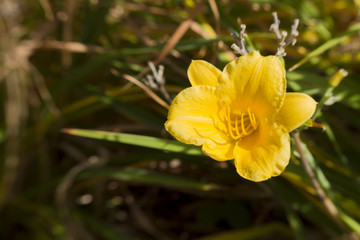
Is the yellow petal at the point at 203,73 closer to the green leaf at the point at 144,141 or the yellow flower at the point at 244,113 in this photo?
the yellow flower at the point at 244,113

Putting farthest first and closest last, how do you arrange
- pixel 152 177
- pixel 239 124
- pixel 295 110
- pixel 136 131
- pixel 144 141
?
pixel 136 131, pixel 152 177, pixel 144 141, pixel 239 124, pixel 295 110

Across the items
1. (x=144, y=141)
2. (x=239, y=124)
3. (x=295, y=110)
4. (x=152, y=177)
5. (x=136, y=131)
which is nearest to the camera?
(x=295, y=110)

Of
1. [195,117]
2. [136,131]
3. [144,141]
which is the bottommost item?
[136,131]

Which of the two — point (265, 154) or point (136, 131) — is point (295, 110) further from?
point (136, 131)

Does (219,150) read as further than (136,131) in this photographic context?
No

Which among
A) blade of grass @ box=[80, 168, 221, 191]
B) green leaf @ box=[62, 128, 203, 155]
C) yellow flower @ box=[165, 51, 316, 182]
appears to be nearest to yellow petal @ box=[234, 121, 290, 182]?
yellow flower @ box=[165, 51, 316, 182]

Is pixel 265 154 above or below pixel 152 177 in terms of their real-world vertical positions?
above

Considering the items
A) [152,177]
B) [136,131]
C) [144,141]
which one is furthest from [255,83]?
[136,131]

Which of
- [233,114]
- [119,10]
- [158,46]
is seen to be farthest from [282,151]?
[119,10]
